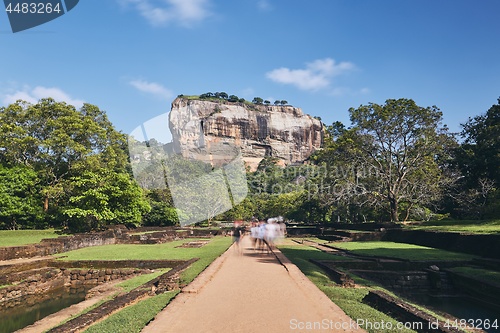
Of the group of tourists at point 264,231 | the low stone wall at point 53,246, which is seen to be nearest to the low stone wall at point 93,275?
the low stone wall at point 53,246

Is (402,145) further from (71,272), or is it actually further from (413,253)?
(71,272)

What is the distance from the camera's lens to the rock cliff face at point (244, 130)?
12288 centimetres

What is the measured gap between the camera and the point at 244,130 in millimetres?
128625

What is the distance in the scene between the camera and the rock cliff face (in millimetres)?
122875

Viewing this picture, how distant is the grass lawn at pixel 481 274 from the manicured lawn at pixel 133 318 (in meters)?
9.24

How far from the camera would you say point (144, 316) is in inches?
224

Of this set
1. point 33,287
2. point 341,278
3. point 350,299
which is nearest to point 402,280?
point 341,278

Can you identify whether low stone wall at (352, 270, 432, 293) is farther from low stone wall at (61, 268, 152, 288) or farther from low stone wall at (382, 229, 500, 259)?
low stone wall at (61, 268, 152, 288)

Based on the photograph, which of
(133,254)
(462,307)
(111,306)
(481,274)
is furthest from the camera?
(133,254)

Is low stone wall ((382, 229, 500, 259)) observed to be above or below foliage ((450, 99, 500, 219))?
below

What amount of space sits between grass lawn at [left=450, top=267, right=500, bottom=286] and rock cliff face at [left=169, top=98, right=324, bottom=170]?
356ft

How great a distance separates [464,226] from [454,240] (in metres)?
4.05

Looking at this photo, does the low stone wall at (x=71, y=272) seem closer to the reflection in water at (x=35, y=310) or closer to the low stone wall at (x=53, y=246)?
the reflection in water at (x=35, y=310)

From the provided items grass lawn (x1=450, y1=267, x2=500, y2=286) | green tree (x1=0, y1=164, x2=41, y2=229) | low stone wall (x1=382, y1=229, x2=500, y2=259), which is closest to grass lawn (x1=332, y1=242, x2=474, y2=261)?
low stone wall (x1=382, y1=229, x2=500, y2=259)
